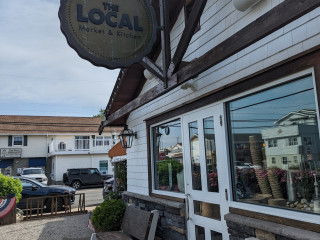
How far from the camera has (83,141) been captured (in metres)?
26.0

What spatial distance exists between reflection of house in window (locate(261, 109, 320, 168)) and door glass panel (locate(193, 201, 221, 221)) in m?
1.16

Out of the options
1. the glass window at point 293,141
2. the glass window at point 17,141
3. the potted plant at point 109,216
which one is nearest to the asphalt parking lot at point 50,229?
the potted plant at point 109,216

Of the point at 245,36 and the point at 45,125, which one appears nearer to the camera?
the point at 245,36

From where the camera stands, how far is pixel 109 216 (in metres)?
6.04

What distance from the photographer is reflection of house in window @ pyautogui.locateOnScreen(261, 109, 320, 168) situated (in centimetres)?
277

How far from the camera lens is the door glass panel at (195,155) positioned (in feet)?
14.6

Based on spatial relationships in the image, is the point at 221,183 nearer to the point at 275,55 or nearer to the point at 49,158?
the point at 275,55

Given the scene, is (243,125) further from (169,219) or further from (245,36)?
(169,219)

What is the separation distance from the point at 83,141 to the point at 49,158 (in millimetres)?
4417

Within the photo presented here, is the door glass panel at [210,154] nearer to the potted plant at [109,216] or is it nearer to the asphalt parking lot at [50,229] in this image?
the potted plant at [109,216]

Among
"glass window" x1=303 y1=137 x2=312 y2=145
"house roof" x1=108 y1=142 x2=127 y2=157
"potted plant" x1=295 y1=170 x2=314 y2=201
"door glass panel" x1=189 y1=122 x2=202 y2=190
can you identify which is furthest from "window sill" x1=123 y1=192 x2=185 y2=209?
"glass window" x1=303 y1=137 x2=312 y2=145

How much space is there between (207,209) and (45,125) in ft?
90.7

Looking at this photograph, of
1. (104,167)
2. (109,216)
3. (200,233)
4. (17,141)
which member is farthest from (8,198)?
(17,141)

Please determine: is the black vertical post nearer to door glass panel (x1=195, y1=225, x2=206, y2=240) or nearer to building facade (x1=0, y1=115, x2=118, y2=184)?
door glass panel (x1=195, y1=225, x2=206, y2=240)
